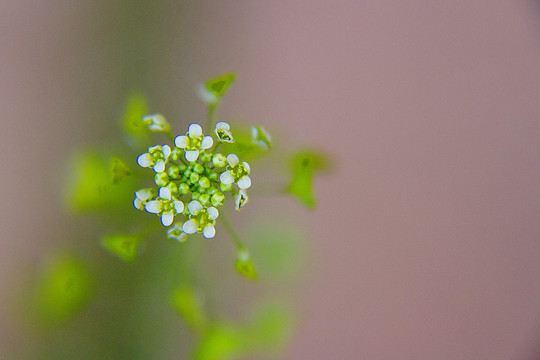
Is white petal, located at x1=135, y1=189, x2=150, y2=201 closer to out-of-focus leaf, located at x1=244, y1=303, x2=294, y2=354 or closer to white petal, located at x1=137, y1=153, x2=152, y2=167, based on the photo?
white petal, located at x1=137, y1=153, x2=152, y2=167

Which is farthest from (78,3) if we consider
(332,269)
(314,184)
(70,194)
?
(332,269)

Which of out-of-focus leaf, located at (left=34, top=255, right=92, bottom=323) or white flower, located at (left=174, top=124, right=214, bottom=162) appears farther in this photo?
out-of-focus leaf, located at (left=34, top=255, right=92, bottom=323)

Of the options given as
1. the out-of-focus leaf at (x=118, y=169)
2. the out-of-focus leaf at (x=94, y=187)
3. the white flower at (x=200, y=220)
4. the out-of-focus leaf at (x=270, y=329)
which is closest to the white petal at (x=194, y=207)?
the white flower at (x=200, y=220)

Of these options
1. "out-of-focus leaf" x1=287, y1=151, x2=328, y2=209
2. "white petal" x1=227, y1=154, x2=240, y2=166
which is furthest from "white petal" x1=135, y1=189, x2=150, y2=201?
"out-of-focus leaf" x1=287, y1=151, x2=328, y2=209

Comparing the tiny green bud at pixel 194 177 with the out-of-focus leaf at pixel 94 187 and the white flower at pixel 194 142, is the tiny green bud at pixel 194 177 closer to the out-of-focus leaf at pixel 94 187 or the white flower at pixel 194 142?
the white flower at pixel 194 142

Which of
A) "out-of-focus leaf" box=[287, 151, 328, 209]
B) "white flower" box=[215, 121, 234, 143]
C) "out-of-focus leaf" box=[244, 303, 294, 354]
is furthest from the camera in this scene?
"out-of-focus leaf" box=[244, 303, 294, 354]
